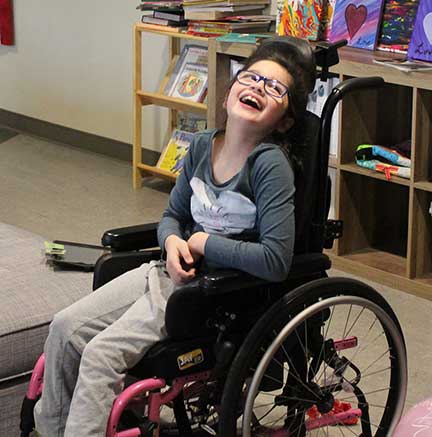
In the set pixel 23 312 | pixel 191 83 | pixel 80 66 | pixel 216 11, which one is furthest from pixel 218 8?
pixel 23 312

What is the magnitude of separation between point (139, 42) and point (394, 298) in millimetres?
1808

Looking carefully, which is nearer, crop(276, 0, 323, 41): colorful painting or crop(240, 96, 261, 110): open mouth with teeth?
crop(240, 96, 261, 110): open mouth with teeth

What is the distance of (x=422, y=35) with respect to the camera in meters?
3.27

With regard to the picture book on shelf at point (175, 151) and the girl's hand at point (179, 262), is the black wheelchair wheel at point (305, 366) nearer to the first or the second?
the girl's hand at point (179, 262)

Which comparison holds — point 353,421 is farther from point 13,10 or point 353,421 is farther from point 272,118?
point 13,10

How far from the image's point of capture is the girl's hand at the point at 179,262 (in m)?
2.02

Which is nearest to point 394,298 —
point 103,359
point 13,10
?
point 103,359

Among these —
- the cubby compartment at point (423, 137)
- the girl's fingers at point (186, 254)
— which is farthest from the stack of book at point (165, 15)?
the girl's fingers at point (186, 254)

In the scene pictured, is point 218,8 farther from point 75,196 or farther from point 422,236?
point 422,236

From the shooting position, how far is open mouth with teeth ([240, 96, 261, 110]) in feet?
6.74

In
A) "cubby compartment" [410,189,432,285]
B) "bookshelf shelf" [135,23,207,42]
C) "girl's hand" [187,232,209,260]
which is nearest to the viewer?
"girl's hand" [187,232,209,260]

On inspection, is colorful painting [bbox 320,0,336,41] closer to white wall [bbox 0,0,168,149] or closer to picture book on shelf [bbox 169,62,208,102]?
picture book on shelf [bbox 169,62,208,102]

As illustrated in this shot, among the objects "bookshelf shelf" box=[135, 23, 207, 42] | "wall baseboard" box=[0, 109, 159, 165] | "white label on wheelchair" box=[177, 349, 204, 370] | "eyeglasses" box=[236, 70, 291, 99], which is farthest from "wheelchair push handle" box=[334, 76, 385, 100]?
"wall baseboard" box=[0, 109, 159, 165]

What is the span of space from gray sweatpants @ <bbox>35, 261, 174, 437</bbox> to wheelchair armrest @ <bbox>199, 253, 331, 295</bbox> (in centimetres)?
17
